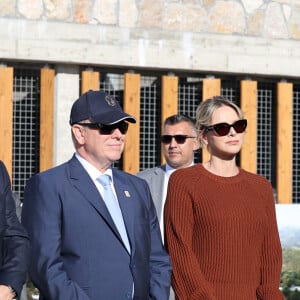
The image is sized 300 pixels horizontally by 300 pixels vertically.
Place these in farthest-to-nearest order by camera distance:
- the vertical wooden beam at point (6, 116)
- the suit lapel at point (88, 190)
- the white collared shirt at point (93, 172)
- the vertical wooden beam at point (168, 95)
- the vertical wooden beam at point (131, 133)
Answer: the vertical wooden beam at point (168, 95)
the vertical wooden beam at point (131, 133)
the vertical wooden beam at point (6, 116)
the white collared shirt at point (93, 172)
the suit lapel at point (88, 190)

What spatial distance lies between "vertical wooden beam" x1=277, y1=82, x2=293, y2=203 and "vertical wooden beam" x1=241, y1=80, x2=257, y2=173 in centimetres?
30

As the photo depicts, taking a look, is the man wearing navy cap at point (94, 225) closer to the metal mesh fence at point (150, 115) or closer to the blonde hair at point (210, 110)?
the blonde hair at point (210, 110)

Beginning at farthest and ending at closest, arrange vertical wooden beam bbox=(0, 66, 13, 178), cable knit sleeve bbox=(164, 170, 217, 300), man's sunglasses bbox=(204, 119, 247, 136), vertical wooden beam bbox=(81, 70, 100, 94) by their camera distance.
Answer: vertical wooden beam bbox=(81, 70, 100, 94), vertical wooden beam bbox=(0, 66, 13, 178), man's sunglasses bbox=(204, 119, 247, 136), cable knit sleeve bbox=(164, 170, 217, 300)

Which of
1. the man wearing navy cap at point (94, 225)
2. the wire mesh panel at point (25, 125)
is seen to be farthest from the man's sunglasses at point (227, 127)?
the wire mesh panel at point (25, 125)

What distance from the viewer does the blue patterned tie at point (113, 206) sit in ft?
17.2

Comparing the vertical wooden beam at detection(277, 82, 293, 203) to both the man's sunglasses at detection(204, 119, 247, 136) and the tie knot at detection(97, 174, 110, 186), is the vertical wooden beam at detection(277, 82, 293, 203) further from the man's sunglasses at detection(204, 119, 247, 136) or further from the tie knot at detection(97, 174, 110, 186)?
the tie knot at detection(97, 174, 110, 186)

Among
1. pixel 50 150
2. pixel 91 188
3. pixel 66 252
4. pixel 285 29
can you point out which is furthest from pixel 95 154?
pixel 285 29

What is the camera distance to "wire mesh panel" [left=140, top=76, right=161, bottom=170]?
12.3m

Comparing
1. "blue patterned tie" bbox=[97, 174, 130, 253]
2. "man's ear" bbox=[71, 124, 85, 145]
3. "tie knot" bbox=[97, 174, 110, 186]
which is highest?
"man's ear" bbox=[71, 124, 85, 145]

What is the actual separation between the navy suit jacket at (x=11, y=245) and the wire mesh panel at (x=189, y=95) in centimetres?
766

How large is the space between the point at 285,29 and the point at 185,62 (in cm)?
136

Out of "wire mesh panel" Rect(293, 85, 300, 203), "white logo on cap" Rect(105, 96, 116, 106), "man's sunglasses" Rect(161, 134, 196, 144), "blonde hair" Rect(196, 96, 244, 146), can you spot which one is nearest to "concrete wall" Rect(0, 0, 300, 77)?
"wire mesh panel" Rect(293, 85, 300, 203)

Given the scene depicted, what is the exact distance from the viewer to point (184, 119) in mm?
8281

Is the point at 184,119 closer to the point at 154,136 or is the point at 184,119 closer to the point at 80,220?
the point at 80,220
